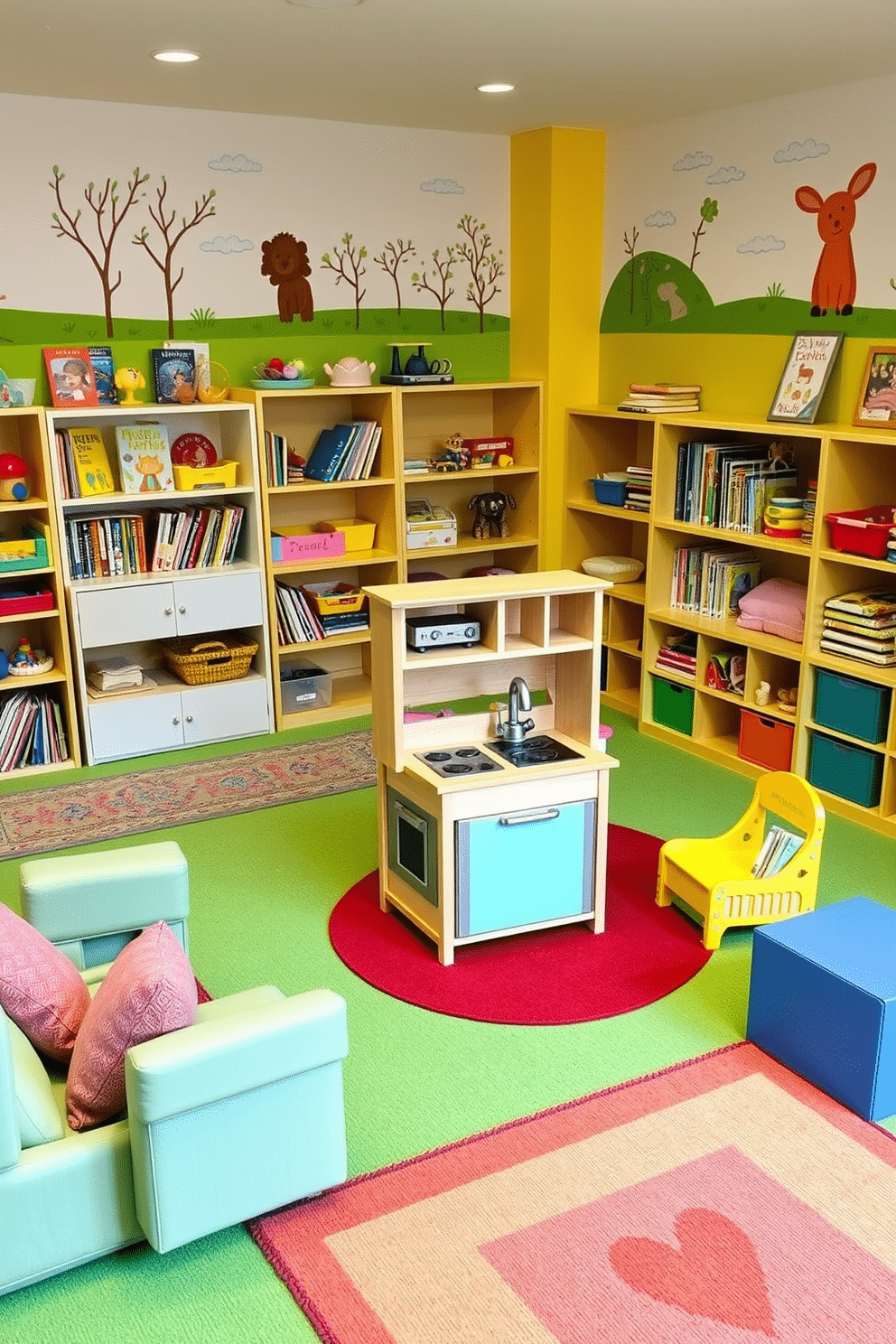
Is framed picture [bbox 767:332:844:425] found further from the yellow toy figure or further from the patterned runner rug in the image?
the yellow toy figure

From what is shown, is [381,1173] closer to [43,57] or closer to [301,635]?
[301,635]

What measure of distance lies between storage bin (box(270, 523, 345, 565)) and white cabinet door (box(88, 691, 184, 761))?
2.64ft

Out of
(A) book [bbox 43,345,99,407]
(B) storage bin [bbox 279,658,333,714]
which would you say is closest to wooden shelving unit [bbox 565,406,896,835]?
(B) storage bin [bbox 279,658,333,714]

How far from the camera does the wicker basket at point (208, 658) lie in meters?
5.29

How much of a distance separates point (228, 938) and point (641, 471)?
3.03 metres

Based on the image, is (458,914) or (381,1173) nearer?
(381,1173)

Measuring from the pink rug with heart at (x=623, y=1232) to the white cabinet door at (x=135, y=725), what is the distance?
293 centimetres

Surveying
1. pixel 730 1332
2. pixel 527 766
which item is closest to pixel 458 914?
pixel 527 766

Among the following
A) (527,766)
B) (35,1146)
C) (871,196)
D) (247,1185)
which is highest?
(871,196)

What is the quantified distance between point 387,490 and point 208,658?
1171 millimetres

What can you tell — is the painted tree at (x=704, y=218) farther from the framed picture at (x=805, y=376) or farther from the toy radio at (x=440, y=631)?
the toy radio at (x=440, y=631)

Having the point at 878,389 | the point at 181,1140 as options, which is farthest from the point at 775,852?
the point at 181,1140

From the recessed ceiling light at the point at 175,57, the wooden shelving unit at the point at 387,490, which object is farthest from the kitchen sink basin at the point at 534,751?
the recessed ceiling light at the point at 175,57

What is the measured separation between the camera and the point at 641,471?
5.55 meters
